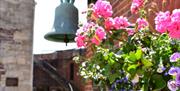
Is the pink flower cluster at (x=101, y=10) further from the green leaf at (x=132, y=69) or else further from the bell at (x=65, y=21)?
the bell at (x=65, y=21)

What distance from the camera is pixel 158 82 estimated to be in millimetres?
1346

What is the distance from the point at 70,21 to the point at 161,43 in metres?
1.57

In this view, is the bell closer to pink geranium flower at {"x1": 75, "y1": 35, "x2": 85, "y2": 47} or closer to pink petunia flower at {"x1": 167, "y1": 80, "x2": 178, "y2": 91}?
pink geranium flower at {"x1": 75, "y1": 35, "x2": 85, "y2": 47}

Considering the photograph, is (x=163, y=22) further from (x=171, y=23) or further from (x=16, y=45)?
(x=16, y=45)

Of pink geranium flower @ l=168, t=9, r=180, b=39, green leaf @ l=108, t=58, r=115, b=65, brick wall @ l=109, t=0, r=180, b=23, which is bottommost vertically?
green leaf @ l=108, t=58, r=115, b=65

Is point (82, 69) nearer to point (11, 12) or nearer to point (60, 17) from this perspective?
point (60, 17)

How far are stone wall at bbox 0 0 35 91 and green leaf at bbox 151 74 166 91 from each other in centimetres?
845

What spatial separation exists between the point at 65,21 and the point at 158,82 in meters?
1.66

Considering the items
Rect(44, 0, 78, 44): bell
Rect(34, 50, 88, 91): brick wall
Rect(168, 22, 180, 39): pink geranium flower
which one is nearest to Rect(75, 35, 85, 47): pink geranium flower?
Rect(168, 22, 180, 39): pink geranium flower

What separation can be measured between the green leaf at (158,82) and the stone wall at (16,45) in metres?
8.45

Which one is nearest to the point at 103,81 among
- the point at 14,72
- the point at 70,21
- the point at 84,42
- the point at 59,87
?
the point at 84,42

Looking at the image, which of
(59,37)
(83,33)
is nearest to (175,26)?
(83,33)

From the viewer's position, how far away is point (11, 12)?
33.2ft

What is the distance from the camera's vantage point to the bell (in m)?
2.92
